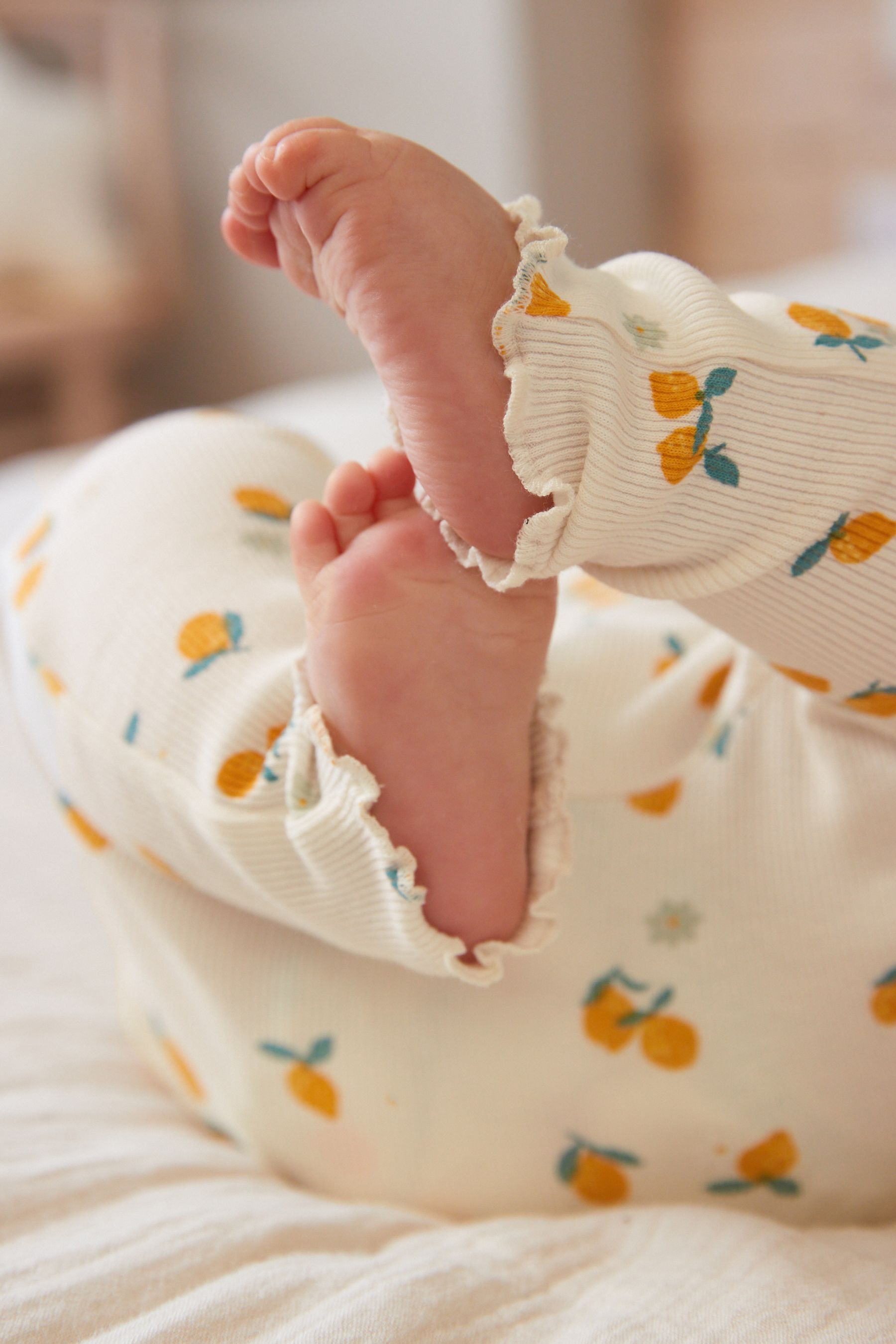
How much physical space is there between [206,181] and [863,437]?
2431mm

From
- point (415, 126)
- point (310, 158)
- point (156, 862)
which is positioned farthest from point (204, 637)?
point (415, 126)

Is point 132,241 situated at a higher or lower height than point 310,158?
lower

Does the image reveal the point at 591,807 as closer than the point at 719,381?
No

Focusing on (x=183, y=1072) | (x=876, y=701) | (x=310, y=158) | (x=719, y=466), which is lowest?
(x=183, y=1072)

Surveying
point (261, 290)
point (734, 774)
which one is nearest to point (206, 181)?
point (261, 290)

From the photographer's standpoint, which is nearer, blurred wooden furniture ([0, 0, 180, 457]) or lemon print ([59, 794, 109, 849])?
lemon print ([59, 794, 109, 849])

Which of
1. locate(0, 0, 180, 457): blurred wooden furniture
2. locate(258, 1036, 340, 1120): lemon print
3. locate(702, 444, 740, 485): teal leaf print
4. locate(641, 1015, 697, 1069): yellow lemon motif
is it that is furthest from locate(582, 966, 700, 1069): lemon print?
locate(0, 0, 180, 457): blurred wooden furniture

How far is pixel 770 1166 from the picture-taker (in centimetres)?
50

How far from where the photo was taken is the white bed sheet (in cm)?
39

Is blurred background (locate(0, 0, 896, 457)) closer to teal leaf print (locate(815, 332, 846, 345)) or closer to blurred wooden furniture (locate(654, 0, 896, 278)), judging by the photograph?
blurred wooden furniture (locate(654, 0, 896, 278))

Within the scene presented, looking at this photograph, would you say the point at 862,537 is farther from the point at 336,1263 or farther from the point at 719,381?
the point at 336,1263

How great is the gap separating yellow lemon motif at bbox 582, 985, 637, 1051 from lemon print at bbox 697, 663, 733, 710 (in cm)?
13

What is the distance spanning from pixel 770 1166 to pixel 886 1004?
87 mm

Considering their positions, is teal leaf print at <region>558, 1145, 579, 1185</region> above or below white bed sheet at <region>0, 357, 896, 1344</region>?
below
